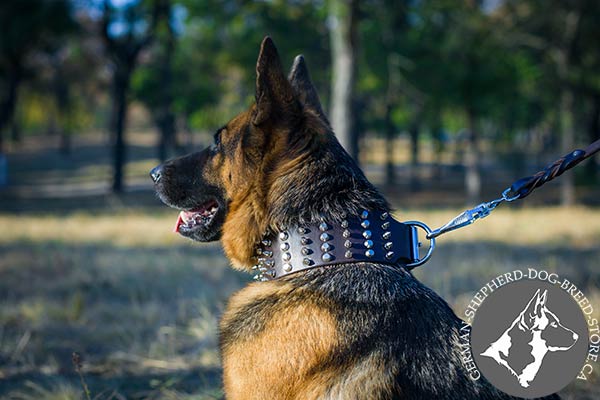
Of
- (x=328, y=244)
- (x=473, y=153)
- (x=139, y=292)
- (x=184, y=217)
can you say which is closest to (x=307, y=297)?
(x=328, y=244)

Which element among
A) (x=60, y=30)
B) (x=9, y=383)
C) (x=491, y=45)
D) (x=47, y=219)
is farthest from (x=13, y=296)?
(x=60, y=30)

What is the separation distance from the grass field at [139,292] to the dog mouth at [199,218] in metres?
1.21

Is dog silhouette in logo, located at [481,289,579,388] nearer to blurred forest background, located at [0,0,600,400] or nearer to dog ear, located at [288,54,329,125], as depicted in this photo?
dog ear, located at [288,54,329,125]

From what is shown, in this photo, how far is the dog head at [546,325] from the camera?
207 cm

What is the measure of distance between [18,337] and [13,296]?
5.87ft

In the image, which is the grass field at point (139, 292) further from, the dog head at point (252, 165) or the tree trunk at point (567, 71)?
the tree trunk at point (567, 71)

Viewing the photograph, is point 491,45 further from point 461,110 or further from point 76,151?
point 76,151

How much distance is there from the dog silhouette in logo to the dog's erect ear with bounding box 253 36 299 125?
1.27m

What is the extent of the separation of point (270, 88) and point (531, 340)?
1.44 m

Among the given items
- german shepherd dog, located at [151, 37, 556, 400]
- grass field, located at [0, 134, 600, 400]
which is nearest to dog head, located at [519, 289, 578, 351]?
german shepherd dog, located at [151, 37, 556, 400]

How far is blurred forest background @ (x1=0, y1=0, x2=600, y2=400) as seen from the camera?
16.6 feet

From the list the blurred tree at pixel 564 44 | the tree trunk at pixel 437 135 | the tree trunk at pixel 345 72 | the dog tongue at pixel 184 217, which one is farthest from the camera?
the tree trunk at pixel 437 135

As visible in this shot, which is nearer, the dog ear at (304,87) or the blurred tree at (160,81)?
the dog ear at (304,87)

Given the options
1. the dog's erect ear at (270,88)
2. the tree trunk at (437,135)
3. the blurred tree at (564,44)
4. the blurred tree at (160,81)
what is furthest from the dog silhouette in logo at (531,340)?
the blurred tree at (160,81)
